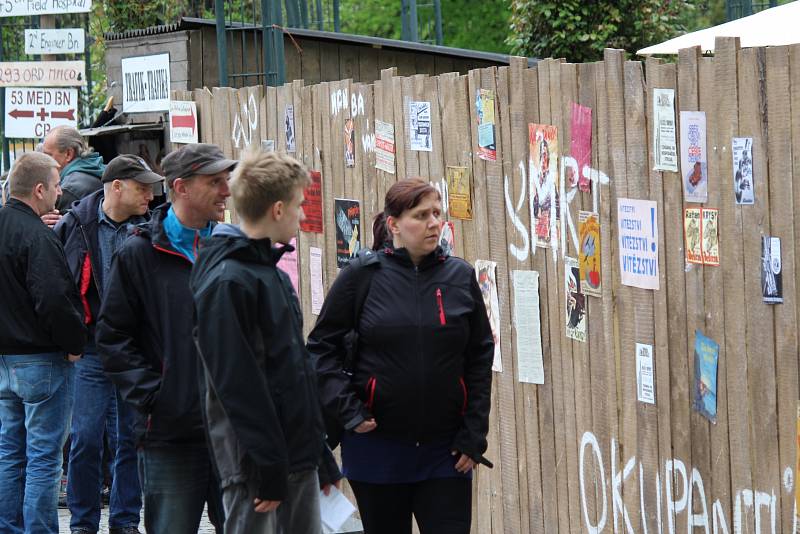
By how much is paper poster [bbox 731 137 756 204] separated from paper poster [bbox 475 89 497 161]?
1.83 meters

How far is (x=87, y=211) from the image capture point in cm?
744

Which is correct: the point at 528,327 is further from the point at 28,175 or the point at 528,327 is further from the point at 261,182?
the point at 28,175

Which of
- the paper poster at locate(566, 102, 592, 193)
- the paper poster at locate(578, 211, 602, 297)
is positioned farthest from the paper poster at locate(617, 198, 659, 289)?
the paper poster at locate(566, 102, 592, 193)

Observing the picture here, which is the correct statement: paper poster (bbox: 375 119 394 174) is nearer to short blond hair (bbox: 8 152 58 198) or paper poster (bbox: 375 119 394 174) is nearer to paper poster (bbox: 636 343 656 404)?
short blond hair (bbox: 8 152 58 198)

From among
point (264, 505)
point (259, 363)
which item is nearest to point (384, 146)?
point (259, 363)

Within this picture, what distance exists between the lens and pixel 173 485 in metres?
5.07

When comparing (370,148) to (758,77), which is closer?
(758,77)

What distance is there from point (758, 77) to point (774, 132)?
0.21 m

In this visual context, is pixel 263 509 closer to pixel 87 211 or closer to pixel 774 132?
pixel 774 132

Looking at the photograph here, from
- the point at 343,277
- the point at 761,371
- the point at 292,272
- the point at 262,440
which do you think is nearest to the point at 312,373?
the point at 262,440

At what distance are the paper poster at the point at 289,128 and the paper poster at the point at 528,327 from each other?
9.25 ft

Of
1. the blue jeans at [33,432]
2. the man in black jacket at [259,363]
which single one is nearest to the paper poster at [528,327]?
the man in black jacket at [259,363]

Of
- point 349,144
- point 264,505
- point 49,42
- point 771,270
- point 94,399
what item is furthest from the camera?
point 49,42

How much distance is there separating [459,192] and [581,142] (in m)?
1.22
